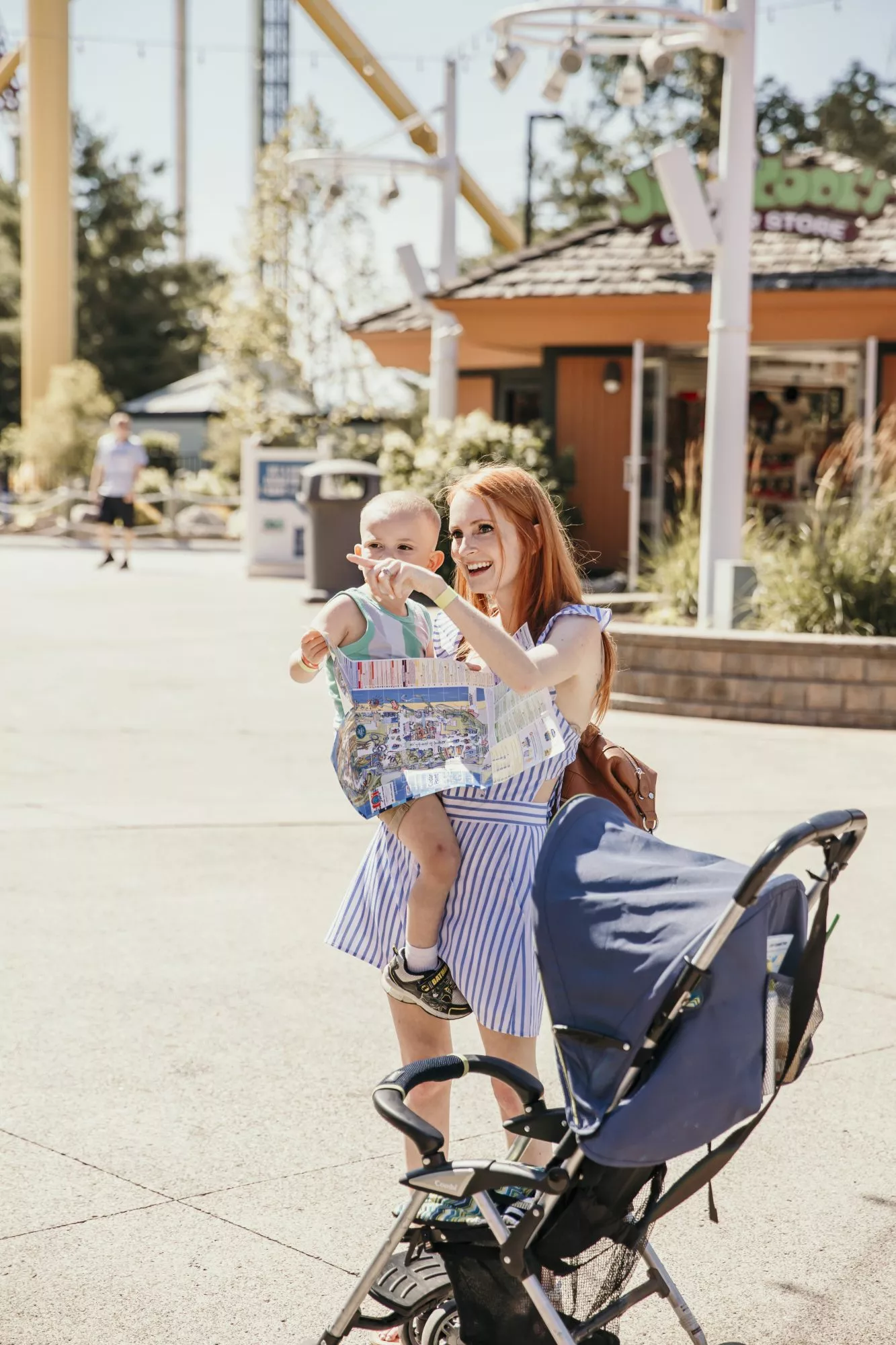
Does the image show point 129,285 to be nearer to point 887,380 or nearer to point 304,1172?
point 887,380

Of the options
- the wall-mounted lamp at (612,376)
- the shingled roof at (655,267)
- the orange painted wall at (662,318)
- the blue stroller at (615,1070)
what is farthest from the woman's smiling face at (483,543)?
the wall-mounted lamp at (612,376)

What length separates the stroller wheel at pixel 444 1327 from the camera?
2574mm

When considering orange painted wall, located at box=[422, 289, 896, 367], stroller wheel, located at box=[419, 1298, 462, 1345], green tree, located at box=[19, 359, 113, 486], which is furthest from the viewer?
green tree, located at box=[19, 359, 113, 486]

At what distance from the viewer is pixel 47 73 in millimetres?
37750

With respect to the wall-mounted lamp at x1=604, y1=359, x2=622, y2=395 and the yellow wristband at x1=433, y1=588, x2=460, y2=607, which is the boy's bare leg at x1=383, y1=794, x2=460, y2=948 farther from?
the wall-mounted lamp at x1=604, y1=359, x2=622, y2=395

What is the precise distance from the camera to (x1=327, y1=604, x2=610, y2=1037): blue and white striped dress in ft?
9.38

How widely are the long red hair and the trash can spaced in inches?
501

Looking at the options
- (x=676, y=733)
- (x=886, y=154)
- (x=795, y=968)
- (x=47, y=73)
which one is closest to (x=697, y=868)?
(x=795, y=968)

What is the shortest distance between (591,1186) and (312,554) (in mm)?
13980

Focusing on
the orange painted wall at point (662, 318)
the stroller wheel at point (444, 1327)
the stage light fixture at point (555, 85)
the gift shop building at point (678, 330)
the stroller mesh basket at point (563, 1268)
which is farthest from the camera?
the orange painted wall at point (662, 318)

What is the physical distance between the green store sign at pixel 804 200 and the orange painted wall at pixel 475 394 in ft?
24.5

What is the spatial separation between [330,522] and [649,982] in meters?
14.0

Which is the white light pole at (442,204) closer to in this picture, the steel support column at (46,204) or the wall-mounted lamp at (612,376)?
the wall-mounted lamp at (612,376)

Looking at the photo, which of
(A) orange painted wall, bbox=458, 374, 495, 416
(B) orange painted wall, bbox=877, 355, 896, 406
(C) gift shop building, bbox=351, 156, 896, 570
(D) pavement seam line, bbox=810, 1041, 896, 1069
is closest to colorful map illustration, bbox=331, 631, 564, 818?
(D) pavement seam line, bbox=810, 1041, 896, 1069
